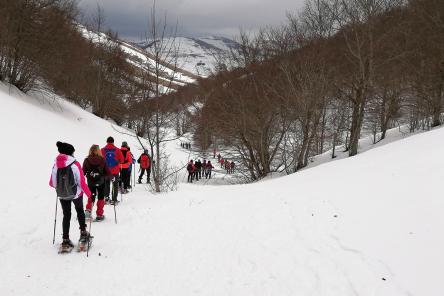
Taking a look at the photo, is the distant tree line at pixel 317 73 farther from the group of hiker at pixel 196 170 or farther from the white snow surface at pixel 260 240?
the white snow surface at pixel 260 240

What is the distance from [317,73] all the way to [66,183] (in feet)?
53.8

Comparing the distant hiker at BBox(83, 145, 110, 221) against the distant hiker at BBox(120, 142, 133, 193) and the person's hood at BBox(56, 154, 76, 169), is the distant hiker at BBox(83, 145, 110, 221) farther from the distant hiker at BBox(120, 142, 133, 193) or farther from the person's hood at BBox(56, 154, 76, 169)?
the distant hiker at BBox(120, 142, 133, 193)

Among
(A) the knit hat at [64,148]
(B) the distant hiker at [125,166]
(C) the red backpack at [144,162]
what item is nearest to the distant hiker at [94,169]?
(A) the knit hat at [64,148]

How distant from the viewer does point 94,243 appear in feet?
20.7

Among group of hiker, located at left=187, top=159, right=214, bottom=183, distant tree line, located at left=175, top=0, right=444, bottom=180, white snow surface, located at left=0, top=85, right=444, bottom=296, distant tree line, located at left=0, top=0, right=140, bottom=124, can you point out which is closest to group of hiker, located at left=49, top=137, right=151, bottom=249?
white snow surface, located at left=0, top=85, right=444, bottom=296

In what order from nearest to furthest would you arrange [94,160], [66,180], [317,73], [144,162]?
1. [66,180]
2. [94,160]
3. [144,162]
4. [317,73]

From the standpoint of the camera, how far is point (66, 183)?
5688 millimetres

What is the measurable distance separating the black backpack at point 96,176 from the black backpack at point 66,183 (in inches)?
57.2

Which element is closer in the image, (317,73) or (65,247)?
(65,247)

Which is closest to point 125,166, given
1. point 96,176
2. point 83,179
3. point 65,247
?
point 96,176

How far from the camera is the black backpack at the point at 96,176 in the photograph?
7.21m

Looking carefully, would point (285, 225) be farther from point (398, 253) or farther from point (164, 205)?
point (164, 205)

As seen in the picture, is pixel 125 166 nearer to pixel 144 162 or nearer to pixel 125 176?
pixel 125 176

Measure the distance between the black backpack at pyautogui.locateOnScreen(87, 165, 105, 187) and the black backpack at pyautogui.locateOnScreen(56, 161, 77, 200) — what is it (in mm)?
1453
